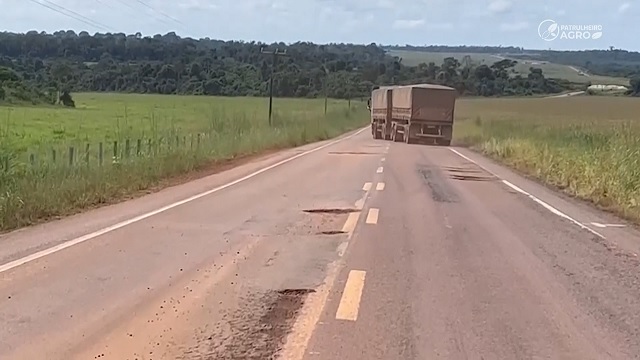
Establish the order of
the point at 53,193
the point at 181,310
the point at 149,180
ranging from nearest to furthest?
the point at 181,310
the point at 53,193
the point at 149,180

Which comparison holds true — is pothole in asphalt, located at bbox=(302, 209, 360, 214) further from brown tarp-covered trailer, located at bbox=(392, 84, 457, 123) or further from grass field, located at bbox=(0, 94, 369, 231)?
brown tarp-covered trailer, located at bbox=(392, 84, 457, 123)

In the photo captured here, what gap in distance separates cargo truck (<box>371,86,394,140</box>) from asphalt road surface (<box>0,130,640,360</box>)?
3682 cm

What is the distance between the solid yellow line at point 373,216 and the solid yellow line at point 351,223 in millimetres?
185

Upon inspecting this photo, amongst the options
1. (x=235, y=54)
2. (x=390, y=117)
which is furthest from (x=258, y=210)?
(x=235, y=54)

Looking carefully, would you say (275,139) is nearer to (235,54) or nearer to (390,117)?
(390,117)

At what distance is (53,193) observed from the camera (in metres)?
13.8

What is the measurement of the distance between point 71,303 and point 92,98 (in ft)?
269

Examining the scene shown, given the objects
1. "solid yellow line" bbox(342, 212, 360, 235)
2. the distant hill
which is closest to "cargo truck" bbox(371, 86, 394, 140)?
"solid yellow line" bbox(342, 212, 360, 235)

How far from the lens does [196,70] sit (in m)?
99.9

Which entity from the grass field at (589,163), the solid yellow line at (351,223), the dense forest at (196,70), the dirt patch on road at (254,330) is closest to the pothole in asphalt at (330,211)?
the solid yellow line at (351,223)

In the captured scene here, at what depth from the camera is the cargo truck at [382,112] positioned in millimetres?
52250

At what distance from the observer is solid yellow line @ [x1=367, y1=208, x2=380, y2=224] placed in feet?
42.6

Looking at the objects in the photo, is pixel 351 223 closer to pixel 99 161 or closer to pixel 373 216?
pixel 373 216

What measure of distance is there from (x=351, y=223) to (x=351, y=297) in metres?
5.03
